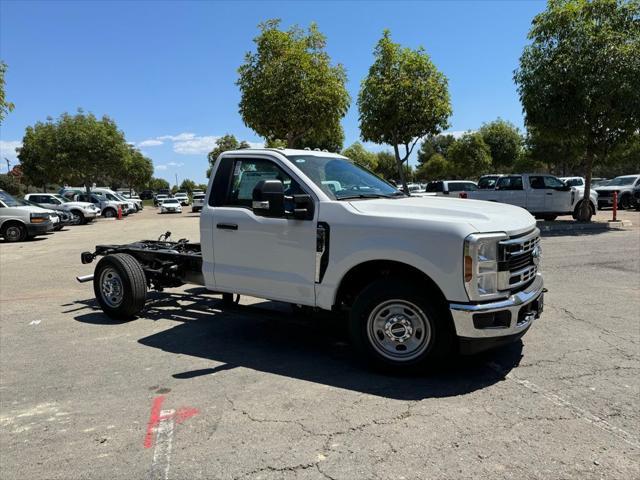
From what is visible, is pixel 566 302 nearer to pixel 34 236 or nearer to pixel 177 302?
pixel 177 302

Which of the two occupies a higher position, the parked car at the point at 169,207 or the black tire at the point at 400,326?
the parked car at the point at 169,207

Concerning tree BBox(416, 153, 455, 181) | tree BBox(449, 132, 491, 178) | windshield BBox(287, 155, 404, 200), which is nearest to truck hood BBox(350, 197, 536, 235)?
windshield BBox(287, 155, 404, 200)

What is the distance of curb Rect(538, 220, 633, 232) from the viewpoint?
54.7 feet

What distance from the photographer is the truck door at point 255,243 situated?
4832 millimetres

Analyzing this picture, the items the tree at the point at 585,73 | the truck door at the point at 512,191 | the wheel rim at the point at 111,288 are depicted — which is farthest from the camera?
the truck door at the point at 512,191

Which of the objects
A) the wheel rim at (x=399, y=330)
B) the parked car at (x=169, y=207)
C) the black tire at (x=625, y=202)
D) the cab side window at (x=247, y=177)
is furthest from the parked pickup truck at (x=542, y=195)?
the parked car at (x=169, y=207)

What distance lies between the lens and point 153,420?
12.4ft

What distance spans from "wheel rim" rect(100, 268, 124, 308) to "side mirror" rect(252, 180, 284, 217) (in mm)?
2679

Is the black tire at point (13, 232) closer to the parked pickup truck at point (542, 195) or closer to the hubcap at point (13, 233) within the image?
the hubcap at point (13, 233)

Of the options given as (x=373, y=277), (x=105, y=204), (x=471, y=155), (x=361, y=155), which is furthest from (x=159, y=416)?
(x=361, y=155)

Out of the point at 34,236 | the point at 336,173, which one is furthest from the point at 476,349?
the point at 34,236

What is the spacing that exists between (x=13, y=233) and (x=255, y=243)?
16.3 m

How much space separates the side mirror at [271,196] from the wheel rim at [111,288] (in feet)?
8.79

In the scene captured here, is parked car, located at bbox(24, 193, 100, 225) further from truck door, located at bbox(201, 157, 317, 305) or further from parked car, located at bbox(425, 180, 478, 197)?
truck door, located at bbox(201, 157, 317, 305)
